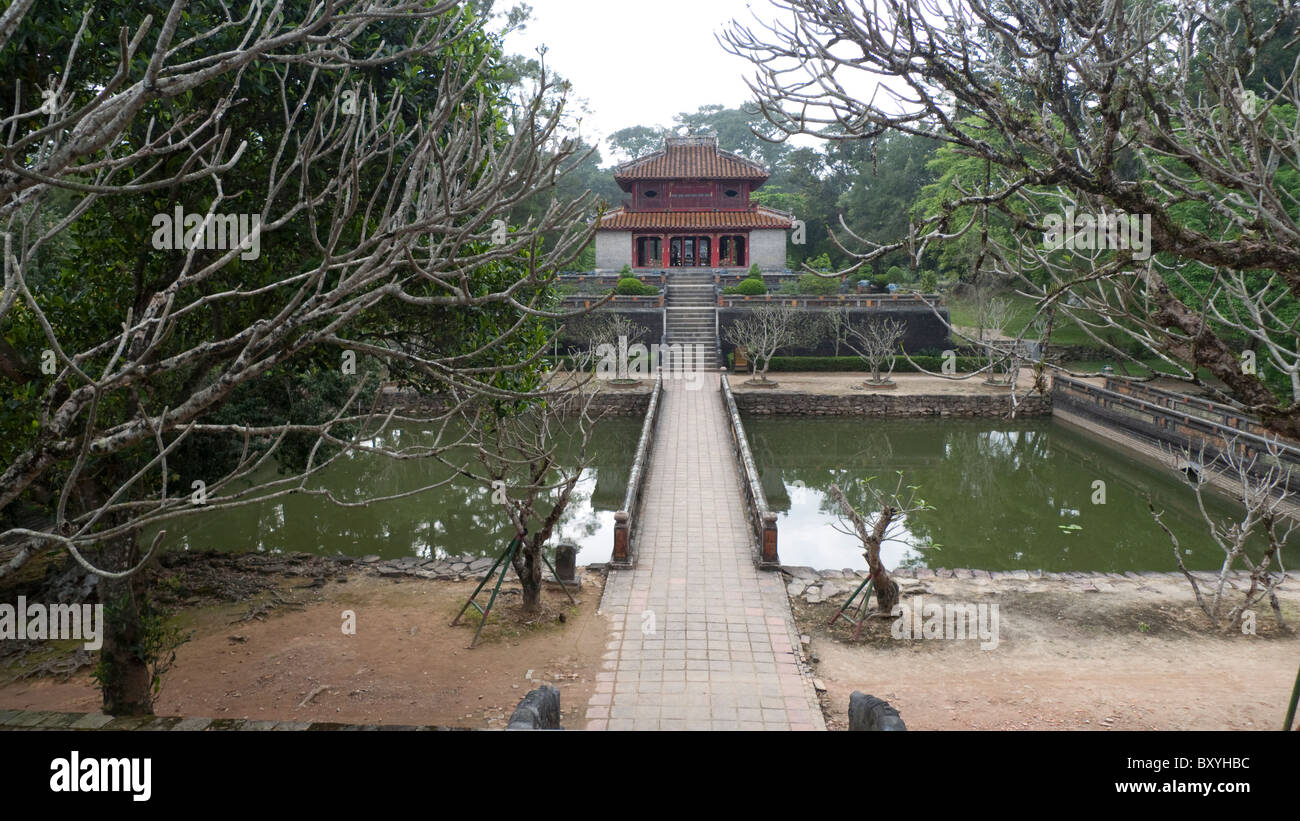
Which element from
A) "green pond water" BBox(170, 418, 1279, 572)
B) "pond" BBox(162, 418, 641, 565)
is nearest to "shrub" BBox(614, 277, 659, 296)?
"green pond water" BBox(170, 418, 1279, 572)

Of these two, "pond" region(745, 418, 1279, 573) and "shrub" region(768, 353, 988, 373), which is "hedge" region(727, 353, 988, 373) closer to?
"shrub" region(768, 353, 988, 373)

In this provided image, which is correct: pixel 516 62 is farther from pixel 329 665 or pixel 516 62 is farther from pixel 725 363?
pixel 329 665

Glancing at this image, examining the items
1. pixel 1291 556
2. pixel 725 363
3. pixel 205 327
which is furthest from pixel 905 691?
pixel 725 363

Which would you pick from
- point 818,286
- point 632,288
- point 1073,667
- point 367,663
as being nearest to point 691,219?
point 632,288

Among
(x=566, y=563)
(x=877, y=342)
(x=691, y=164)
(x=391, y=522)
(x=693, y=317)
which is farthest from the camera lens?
(x=691, y=164)

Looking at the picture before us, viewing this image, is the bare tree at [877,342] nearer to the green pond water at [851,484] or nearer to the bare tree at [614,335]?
the green pond water at [851,484]

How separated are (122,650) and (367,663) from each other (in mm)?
1999

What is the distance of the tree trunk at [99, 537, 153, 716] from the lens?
5.68 meters

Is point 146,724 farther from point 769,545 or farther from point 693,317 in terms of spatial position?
point 693,317

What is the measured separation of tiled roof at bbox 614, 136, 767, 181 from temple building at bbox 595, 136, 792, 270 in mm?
41

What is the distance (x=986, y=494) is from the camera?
15.3 meters

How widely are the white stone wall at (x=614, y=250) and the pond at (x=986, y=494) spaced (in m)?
13.7

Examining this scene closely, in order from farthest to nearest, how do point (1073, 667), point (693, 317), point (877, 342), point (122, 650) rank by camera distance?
point (693, 317) < point (877, 342) < point (1073, 667) < point (122, 650)

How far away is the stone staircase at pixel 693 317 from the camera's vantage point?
26359 mm
